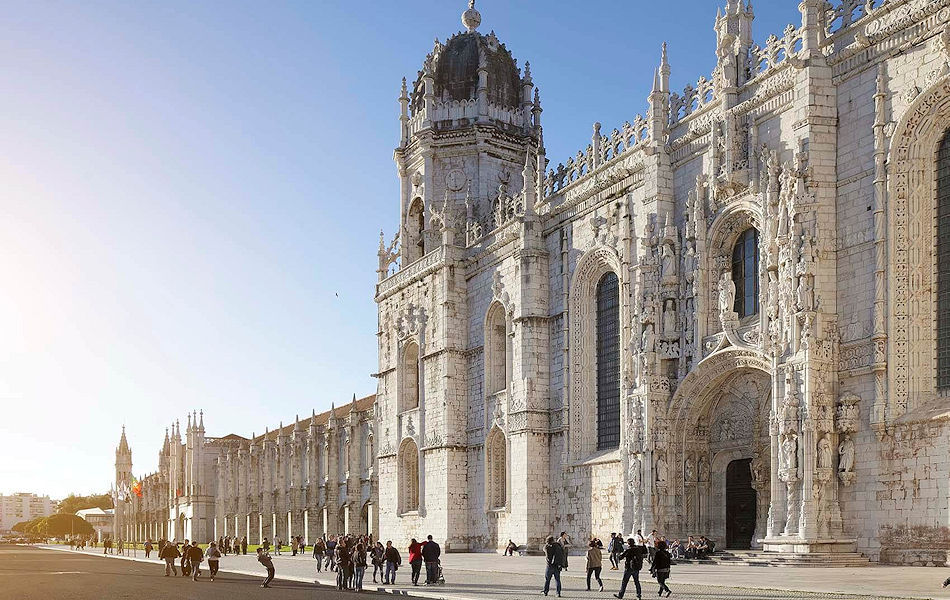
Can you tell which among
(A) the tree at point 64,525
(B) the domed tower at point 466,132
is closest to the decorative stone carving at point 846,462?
(B) the domed tower at point 466,132

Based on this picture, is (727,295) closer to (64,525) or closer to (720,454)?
(720,454)

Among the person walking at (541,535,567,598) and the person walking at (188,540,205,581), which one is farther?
the person walking at (188,540,205,581)

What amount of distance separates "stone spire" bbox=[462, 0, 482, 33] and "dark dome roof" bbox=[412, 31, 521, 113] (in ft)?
1.44

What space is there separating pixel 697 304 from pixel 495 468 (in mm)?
14070

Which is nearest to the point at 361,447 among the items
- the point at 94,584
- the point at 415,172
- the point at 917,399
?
the point at 415,172

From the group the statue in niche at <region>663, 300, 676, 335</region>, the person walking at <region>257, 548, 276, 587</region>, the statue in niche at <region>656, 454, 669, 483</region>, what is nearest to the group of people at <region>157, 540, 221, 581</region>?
the person walking at <region>257, 548, 276, 587</region>

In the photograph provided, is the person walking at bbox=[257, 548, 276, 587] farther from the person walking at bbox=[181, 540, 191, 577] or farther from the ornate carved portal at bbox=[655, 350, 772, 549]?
the ornate carved portal at bbox=[655, 350, 772, 549]

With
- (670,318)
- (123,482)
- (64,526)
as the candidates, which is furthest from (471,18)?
(64,526)

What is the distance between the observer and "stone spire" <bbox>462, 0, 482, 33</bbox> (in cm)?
5231

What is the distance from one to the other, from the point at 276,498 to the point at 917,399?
65.5 metres

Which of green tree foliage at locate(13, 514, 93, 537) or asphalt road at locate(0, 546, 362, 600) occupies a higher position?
asphalt road at locate(0, 546, 362, 600)

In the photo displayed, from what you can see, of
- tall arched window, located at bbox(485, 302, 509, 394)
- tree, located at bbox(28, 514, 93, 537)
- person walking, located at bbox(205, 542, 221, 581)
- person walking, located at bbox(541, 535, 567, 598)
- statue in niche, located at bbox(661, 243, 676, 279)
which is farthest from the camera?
tree, located at bbox(28, 514, 93, 537)

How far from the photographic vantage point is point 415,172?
52250 mm

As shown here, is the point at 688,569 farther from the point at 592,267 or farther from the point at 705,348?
the point at 592,267
